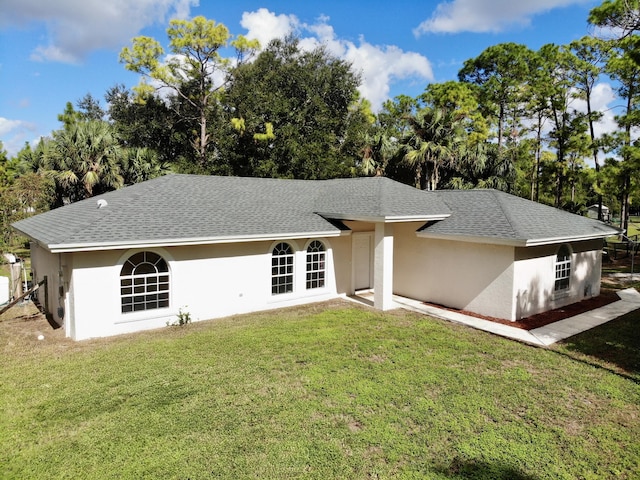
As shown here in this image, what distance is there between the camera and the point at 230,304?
12.5m

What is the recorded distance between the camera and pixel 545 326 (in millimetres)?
11516

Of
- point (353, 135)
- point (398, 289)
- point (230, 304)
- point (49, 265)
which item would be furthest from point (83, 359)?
point (353, 135)

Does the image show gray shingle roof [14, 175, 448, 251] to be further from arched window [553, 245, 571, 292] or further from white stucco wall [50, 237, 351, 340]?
arched window [553, 245, 571, 292]

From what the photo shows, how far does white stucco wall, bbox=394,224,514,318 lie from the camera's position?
39.9ft

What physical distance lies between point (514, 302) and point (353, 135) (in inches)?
935

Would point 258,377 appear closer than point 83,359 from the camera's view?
Yes

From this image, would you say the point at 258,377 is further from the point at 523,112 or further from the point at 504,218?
the point at 523,112

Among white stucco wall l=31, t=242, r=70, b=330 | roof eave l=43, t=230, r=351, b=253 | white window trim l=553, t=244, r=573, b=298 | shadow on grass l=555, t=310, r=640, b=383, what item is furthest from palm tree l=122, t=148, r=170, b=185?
shadow on grass l=555, t=310, r=640, b=383

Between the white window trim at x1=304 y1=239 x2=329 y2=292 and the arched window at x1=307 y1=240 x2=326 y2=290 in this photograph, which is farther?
the arched window at x1=307 y1=240 x2=326 y2=290

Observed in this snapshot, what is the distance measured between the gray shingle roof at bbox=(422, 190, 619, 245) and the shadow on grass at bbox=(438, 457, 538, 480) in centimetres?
774

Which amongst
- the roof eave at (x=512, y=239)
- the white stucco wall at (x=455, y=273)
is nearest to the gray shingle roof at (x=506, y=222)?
the roof eave at (x=512, y=239)

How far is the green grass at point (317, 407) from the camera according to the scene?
16.8ft

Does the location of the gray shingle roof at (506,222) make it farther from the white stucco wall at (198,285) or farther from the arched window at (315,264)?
the white stucco wall at (198,285)

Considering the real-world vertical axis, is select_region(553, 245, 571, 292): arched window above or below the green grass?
above
